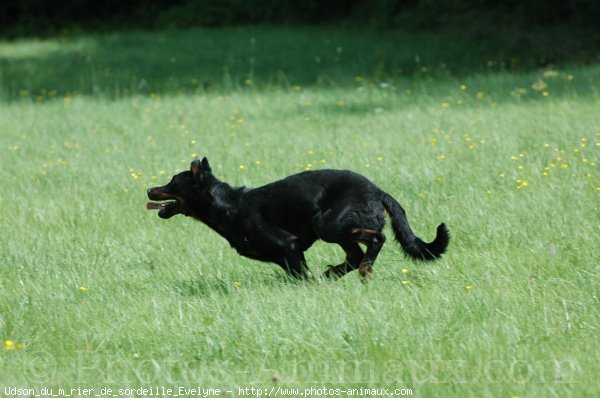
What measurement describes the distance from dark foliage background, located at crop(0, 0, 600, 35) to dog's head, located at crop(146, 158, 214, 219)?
49.7 feet

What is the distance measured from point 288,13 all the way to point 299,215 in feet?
63.7

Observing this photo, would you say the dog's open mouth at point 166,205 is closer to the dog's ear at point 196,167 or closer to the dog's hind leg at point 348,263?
the dog's ear at point 196,167

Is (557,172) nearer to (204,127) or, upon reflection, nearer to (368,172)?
(368,172)

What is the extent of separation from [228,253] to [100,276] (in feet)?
3.21

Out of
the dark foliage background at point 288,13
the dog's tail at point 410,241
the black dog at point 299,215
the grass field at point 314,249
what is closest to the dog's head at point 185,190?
the black dog at point 299,215

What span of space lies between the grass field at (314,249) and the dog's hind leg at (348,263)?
18 cm

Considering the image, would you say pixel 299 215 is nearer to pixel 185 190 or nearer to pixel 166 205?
pixel 185 190

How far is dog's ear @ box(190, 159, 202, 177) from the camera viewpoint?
20.1ft

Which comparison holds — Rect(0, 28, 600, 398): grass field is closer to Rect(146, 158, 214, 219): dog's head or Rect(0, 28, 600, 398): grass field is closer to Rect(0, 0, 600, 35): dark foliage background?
Rect(146, 158, 214, 219): dog's head

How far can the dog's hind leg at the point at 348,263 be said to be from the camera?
5967mm

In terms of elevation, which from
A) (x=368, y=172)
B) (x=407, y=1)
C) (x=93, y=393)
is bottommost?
(x=407, y=1)

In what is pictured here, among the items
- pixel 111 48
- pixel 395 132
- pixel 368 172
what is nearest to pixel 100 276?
pixel 368 172

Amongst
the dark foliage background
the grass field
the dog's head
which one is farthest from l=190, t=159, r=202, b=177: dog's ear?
Answer: the dark foliage background

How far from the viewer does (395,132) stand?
10.4 m
